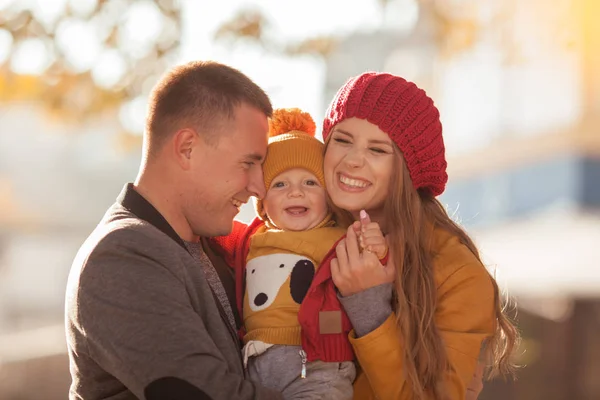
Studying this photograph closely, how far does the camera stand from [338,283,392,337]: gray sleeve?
382cm

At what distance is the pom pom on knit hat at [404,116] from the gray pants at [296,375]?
35.2 inches

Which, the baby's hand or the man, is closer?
the man

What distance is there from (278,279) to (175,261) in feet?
2.05

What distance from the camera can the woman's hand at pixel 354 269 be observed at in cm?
383

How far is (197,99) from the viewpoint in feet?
12.9

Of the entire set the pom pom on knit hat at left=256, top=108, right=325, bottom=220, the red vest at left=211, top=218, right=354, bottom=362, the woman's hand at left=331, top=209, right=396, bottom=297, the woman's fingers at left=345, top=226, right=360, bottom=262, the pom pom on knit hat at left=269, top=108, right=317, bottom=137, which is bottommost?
the red vest at left=211, top=218, right=354, bottom=362

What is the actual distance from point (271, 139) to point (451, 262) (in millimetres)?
989

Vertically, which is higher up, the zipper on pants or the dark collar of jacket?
the dark collar of jacket

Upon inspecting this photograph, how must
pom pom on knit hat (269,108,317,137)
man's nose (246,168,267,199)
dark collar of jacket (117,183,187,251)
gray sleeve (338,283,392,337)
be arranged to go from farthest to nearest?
pom pom on knit hat (269,108,317,137)
man's nose (246,168,267,199)
gray sleeve (338,283,392,337)
dark collar of jacket (117,183,187,251)

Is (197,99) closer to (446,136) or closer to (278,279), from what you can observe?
(278,279)

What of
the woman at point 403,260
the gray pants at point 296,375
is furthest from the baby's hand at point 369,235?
the gray pants at point 296,375

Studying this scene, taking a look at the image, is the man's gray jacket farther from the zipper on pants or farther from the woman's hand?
the woman's hand

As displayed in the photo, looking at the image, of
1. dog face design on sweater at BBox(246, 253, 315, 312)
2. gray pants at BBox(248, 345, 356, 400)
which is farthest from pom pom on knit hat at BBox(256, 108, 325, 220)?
gray pants at BBox(248, 345, 356, 400)

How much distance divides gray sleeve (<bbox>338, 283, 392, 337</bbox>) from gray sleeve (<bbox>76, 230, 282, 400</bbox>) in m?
0.58
